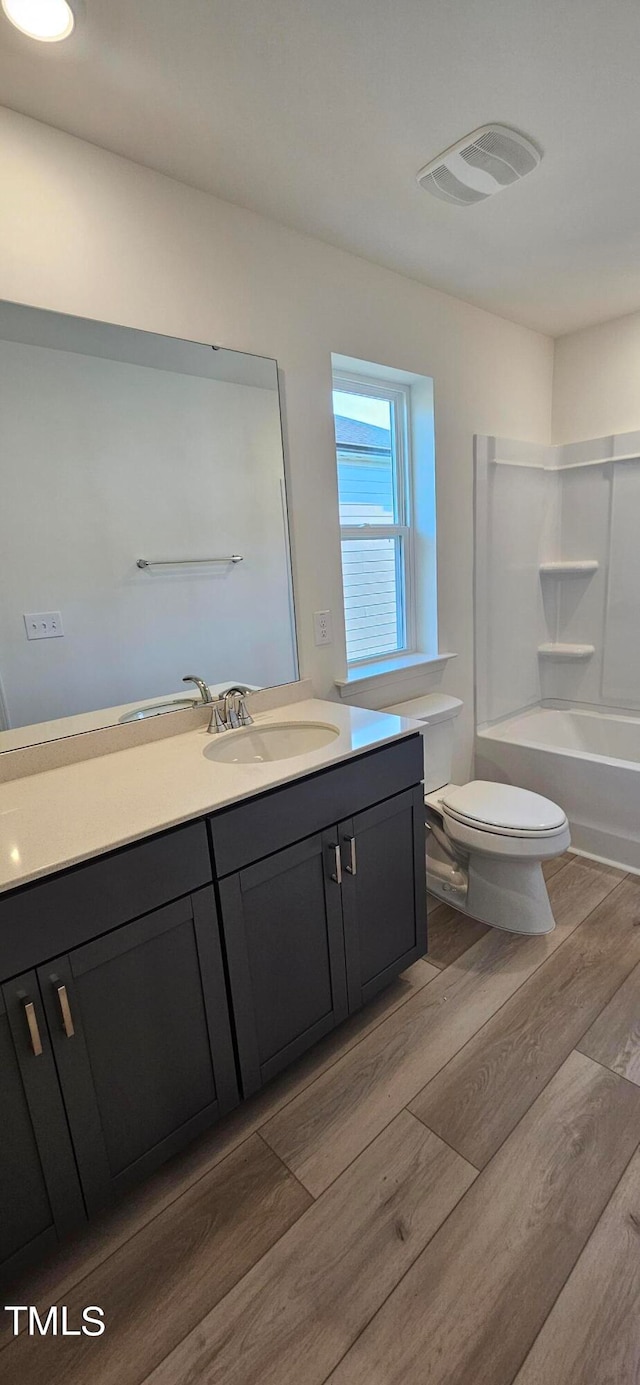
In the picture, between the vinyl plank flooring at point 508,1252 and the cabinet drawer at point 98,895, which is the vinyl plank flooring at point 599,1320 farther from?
the cabinet drawer at point 98,895

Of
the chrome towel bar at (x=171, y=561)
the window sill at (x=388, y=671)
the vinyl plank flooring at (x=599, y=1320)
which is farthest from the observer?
the window sill at (x=388, y=671)

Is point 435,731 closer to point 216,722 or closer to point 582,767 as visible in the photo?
point 582,767

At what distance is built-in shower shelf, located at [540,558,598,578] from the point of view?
291 centimetres

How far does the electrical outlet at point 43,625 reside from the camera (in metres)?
1.39

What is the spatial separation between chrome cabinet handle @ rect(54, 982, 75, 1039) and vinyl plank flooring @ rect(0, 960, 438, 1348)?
543 millimetres

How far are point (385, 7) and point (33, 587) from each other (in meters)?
1.38

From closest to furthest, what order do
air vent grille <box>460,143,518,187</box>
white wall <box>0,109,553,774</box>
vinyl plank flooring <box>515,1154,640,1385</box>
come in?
vinyl plank flooring <box>515,1154,640,1385</box> < white wall <box>0,109,553,774</box> < air vent grille <box>460,143,518,187</box>

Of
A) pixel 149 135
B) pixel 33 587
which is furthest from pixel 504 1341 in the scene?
pixel 149 135

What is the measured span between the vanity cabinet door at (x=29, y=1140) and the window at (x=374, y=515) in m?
1.64

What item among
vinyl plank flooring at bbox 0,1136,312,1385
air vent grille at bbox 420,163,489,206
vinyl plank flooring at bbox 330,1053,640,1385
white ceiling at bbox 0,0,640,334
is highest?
white ceiling at bbox 0,0,640,334

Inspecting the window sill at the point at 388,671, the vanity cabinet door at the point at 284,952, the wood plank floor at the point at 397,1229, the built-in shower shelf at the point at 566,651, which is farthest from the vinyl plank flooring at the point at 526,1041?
the built-in shower shelf at the point at 566,651

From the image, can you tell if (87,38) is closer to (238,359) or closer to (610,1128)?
(238,359)

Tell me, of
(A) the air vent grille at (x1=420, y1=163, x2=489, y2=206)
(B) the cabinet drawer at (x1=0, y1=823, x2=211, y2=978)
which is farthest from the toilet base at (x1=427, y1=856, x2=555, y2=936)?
(A) the air vent grille at (x1=420, y1=163, x2=489, y2=206)

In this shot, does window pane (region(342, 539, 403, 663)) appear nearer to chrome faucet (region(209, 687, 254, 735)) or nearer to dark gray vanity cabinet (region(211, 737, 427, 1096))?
chrome faucet (region(209, 687, 254, 735))
